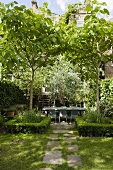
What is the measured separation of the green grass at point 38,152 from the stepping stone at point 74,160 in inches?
4.7

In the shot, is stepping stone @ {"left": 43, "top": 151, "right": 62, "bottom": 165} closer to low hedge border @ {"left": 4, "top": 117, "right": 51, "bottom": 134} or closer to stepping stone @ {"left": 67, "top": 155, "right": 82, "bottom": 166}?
stepping stone @ {"left": 67, "top": 155, "right": 82, "bottom": 166}

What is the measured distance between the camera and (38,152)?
6434 mm

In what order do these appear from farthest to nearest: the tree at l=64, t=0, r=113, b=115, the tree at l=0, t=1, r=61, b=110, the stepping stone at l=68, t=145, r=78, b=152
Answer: the tree at l=64, t=0, r=113, b=115 → the stepping stone at l=68, t=145, r=78, b=152 → the tree at l=0, t=1, r=61, b=110

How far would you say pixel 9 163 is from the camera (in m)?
5.45

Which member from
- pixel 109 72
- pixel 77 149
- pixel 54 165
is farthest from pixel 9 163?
pixel 109 72

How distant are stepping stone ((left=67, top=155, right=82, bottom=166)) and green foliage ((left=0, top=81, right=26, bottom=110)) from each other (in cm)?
921

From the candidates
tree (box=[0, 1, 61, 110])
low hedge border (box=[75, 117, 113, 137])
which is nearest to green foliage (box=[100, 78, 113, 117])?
tree (box=[0, 1, 61, 110])

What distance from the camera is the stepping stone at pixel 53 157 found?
5586 mm

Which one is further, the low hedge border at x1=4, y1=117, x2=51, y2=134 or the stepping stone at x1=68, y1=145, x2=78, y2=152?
the low hedge border at x1=4, y1=117, x2=51, y2=134

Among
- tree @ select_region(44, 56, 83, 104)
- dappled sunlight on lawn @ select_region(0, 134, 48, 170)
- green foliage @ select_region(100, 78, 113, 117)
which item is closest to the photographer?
dappled sunlight on lawn @ select_region(0, 134, 48, 170)

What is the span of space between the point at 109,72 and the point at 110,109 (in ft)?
27.9

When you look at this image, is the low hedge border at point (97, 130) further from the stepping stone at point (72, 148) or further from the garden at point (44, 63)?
the stepping stone at point (72, 148)

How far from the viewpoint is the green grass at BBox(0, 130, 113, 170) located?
5.26m

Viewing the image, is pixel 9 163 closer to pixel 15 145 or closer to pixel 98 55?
pixel 15 145
